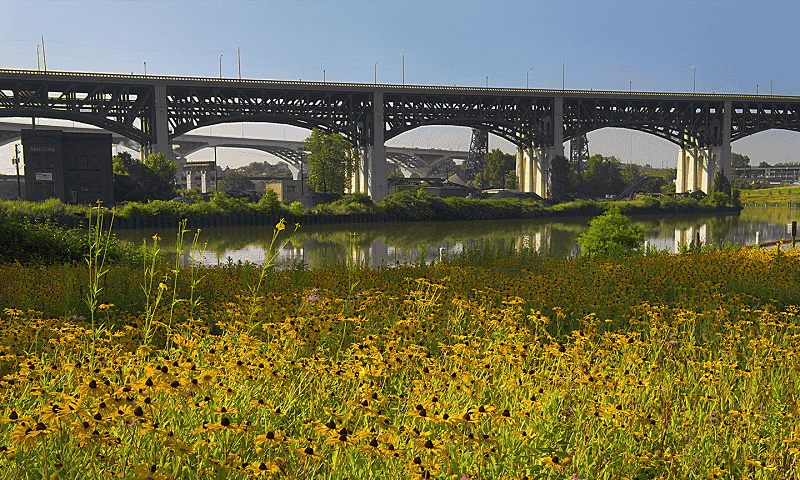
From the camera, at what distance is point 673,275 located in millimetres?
9234

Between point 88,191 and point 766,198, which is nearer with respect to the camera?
point 88,191

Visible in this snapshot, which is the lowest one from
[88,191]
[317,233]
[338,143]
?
[317,233]

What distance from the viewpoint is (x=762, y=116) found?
81.4 m

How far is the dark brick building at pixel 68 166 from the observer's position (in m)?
45.3

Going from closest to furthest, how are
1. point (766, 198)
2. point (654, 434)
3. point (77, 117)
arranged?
point (654, 434) → point (77, 117) → point (766, 198)

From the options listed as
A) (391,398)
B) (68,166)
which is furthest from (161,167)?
(391,398)

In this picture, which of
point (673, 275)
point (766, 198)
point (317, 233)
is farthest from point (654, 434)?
point (766, 198)

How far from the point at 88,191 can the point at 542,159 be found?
5108 cm

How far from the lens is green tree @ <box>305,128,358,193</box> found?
61156 millimetres

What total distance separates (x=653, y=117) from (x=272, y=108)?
162ft

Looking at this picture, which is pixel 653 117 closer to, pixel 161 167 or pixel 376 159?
pixel 376 159

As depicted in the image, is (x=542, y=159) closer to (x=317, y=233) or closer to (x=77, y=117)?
(x=317, y=233)

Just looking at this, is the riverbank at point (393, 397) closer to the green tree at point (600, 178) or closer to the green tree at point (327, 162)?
the green tree at point (327, 162)

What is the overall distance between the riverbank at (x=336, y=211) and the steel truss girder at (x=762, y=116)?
19.2 meters
